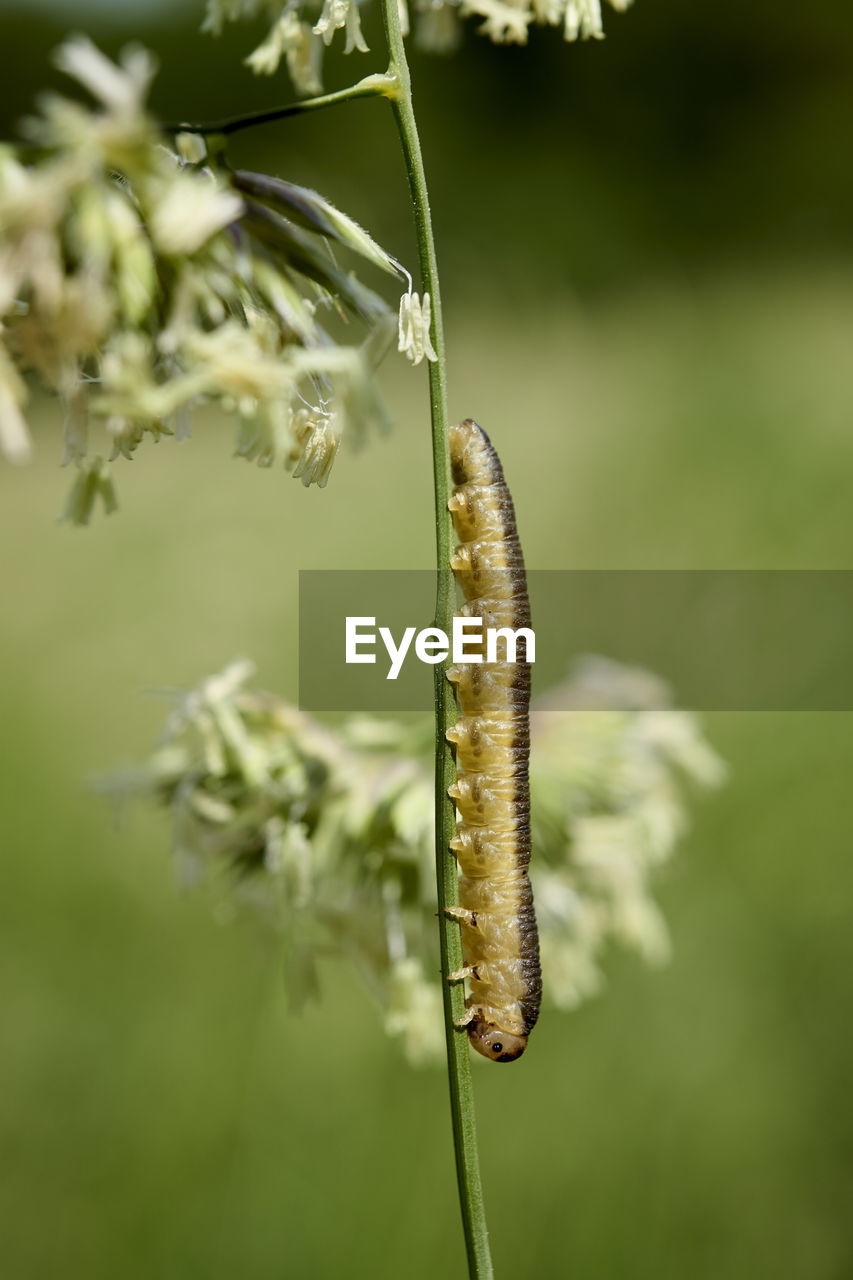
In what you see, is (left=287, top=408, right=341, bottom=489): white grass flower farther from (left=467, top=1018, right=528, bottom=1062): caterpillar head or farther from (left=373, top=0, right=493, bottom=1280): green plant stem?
(left=467, top=1018, right=528, bottom=1062): caterpillar head

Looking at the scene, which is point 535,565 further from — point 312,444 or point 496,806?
point 312,444

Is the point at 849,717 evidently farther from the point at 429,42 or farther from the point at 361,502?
the point at 429,42

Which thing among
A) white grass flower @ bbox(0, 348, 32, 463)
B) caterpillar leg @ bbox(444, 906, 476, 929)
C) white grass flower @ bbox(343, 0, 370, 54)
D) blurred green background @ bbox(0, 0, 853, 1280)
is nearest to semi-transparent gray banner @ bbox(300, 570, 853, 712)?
blurred green background @ bbox(0, 0, 853, 1280)

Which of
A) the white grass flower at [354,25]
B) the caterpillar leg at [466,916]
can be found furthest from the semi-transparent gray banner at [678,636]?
the white grass flower at [354,25]

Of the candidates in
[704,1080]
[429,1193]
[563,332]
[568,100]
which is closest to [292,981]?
[429,1193]

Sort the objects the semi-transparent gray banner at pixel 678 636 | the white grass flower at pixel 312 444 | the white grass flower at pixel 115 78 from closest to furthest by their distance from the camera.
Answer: the white grass flower at pixel 115 78 < the white grass flower at pixel 312 444 < the semi-transparent gray banner at pixel 678 636

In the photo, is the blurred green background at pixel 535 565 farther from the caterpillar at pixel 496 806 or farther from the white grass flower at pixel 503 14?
the white grass flower at pixel 503 14
